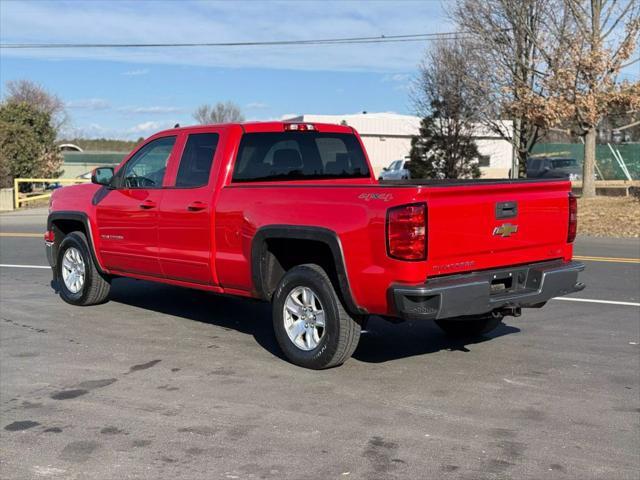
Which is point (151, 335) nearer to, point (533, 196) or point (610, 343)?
point (533, 196)

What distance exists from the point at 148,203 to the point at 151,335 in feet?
4.17

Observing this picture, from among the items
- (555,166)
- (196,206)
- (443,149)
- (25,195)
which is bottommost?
(25,195)

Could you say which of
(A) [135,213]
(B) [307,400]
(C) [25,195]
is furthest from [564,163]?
(B) [307,400]

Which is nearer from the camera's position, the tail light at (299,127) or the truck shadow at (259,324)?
the truck shadow at (259,324)

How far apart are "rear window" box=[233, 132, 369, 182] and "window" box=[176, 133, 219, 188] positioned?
289mm

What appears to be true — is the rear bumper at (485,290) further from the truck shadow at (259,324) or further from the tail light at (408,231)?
the truck shadow at (259,324)

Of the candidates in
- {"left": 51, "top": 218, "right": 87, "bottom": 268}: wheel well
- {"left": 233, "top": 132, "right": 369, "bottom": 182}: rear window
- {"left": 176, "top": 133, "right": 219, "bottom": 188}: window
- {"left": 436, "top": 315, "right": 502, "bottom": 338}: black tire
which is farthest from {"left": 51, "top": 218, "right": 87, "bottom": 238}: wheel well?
{"left": 436, "top": 315, "right": 502, "bottom": 338}: black tire

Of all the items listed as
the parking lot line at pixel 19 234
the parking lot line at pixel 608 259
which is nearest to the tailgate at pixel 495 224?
the parking lot line at pixel 608 259

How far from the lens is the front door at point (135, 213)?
780 centimetres

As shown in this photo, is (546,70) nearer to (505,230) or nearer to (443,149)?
(443,149)

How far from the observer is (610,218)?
19.2 m

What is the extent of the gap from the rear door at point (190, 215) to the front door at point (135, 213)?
7.4 inches

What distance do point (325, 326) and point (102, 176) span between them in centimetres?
351

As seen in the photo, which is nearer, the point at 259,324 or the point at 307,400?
the point at 307,400
